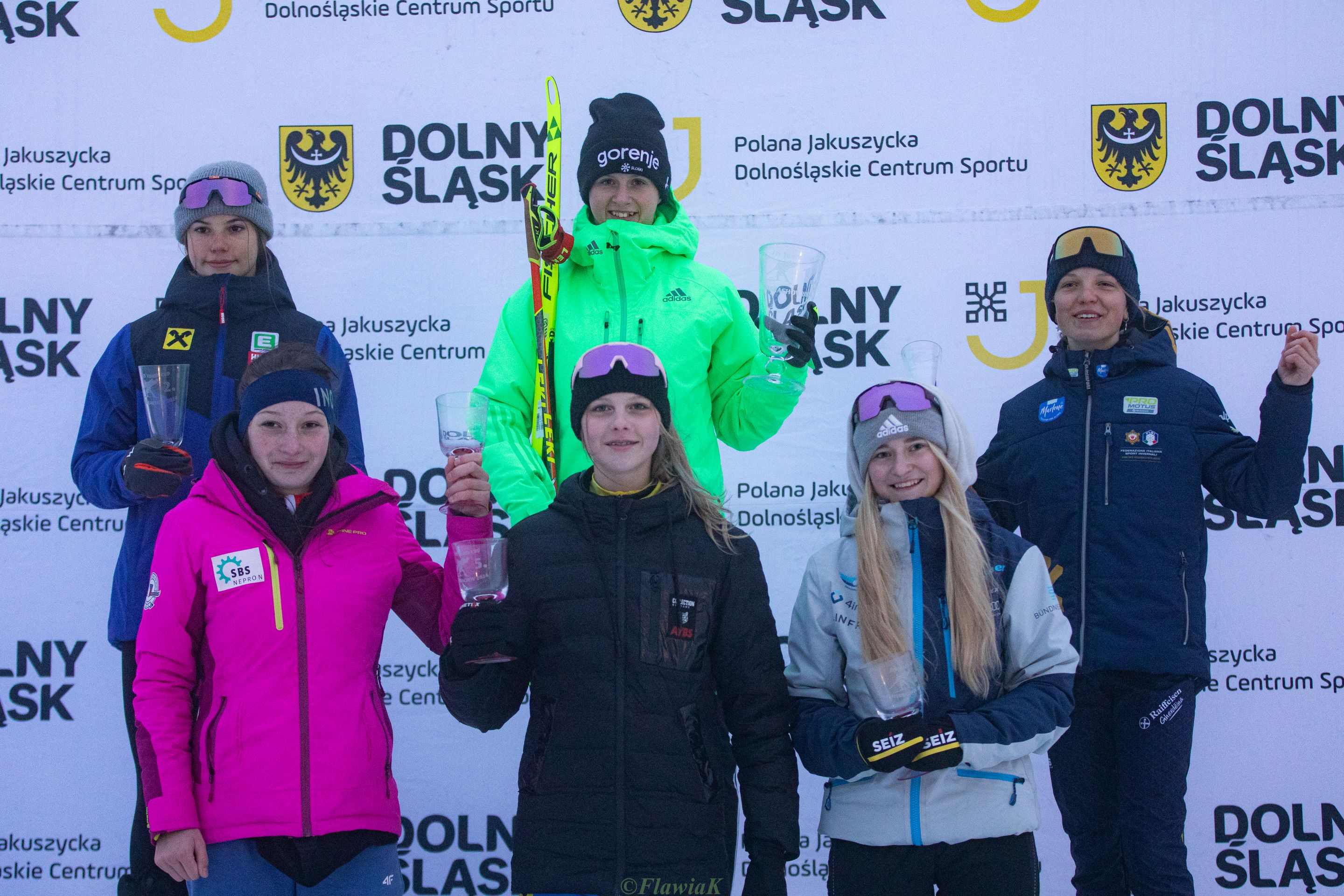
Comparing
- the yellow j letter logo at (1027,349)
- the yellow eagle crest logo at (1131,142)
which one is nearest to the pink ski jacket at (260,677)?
the yellow j letter logo at (1027,349)

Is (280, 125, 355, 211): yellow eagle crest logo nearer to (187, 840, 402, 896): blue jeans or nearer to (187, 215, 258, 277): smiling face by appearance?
(187, 215, 258, 277): smiling face

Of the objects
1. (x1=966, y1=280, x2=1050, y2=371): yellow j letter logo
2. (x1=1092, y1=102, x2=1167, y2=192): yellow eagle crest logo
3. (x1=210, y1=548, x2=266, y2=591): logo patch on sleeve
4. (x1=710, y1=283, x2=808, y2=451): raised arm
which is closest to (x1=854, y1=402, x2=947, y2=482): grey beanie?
(x1=710, y1=283, x2=808, y2=451): raised arm

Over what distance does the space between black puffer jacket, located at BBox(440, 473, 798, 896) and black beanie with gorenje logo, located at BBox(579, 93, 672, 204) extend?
840 millimetres

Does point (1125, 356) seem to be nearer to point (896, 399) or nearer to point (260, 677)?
point (896, 399)

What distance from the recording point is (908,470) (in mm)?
2166

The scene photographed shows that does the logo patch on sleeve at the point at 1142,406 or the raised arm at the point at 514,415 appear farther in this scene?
the logo patch on sleeve at the point at 1142,406

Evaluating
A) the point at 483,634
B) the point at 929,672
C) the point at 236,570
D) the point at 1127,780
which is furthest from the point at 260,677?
the point at 1127,780

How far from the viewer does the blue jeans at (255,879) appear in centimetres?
193

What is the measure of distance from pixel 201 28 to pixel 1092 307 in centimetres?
306

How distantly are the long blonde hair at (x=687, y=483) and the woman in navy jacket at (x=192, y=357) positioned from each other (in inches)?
29.6

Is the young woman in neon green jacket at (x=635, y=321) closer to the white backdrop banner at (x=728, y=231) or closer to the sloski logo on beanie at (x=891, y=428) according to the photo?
the sloski logo on beanie at (x=891, y=428)

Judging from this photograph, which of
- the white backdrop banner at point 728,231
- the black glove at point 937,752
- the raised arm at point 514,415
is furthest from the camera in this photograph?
the white backdrop banner at point 728,231

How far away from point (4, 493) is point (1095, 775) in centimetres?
356

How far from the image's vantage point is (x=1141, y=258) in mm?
3531
